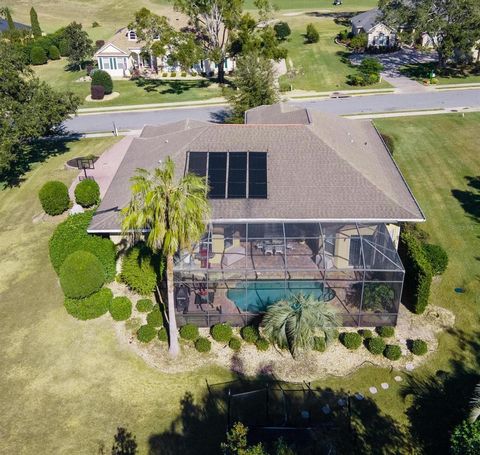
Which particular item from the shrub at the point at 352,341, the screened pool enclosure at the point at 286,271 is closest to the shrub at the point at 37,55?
the screened pool enclosure at the point at 286,271

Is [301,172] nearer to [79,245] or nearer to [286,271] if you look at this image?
[286,271]

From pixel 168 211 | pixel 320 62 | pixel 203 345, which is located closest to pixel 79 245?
pixel 203 345

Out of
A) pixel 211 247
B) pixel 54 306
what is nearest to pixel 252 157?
pixel 211 247

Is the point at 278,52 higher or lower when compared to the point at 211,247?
higher

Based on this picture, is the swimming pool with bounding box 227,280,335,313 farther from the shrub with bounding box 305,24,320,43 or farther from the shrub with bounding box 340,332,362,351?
the shrub with bounding box 305,24,320,43

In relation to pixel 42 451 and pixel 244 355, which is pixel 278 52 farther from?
pixel 42 451

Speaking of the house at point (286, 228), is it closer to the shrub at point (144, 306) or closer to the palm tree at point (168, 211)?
the shrub at point (144, 306)
